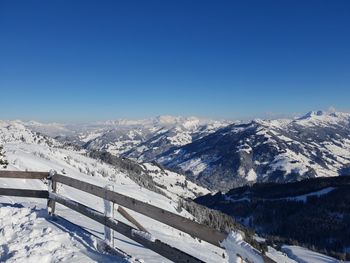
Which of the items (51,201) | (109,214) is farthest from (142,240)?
(51,201)

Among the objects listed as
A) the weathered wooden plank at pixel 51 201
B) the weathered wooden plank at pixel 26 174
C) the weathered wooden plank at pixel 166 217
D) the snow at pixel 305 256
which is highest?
the weathered wooden plank at pixel 166 217

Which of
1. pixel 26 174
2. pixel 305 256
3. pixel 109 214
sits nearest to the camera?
pixel 109 214

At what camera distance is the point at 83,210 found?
1391 centimetres

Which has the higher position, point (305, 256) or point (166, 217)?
point (166, 217)

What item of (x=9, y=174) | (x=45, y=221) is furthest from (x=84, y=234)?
(x=9, y=174)

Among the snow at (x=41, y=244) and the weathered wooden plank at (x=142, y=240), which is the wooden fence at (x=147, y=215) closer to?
the weathered wooden plank at (x=142, y=240)

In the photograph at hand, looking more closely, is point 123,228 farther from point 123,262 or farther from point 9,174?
point 9,174

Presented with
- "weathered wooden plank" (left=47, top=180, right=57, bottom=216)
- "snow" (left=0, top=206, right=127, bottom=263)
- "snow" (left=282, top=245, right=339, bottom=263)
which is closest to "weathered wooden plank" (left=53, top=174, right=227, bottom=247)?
"snow" (left=0, top=206, right=127, bottom=263)

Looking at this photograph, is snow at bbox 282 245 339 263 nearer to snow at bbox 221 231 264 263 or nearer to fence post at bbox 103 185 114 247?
fence post at bbox 103 185 114 247

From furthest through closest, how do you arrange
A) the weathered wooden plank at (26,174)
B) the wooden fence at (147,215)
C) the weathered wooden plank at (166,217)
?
the weathered wooden plank at (26,174), the wooden fence at (147,215), the weathered wooden plank at (166,217)

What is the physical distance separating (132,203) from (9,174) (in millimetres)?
9431

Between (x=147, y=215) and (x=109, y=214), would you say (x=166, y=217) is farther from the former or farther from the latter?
(x=109, y=214)

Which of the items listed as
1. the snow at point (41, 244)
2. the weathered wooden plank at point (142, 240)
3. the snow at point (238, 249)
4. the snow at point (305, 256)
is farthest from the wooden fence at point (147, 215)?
the snow at point (305, 256)

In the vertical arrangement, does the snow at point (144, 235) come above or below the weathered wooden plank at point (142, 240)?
above
